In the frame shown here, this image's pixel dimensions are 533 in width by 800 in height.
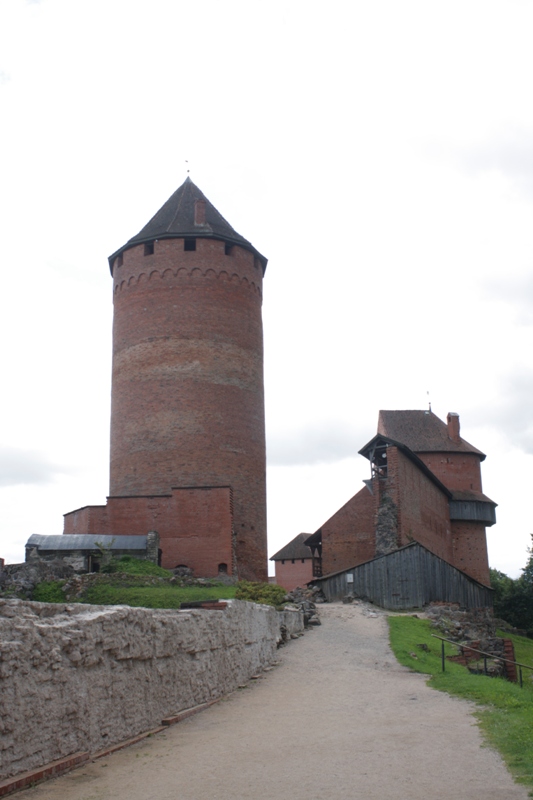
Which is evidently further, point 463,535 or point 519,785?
point 463,535

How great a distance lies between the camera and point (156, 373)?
103ft

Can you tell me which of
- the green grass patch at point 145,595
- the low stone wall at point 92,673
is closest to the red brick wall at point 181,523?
the green grass patch at point 145,595

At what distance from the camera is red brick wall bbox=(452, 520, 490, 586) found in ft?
145

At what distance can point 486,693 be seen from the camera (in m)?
11.4

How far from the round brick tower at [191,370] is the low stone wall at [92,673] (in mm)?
19026

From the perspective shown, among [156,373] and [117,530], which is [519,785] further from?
[156,373]

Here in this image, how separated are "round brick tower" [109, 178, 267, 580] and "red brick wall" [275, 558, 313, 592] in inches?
864

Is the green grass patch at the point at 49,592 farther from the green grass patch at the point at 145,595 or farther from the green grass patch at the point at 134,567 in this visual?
the green grass patch at the point at 134,567

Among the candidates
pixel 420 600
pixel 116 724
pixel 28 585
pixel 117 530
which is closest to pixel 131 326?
pixel 117 530

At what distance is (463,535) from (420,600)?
19383 mm

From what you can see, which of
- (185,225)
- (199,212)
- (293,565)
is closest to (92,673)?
(185,225)

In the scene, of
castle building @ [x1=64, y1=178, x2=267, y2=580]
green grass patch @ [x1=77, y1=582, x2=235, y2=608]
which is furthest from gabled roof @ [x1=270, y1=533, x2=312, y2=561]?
green grass patch @ [x1=77, y1=582, x2=235, y2=608]

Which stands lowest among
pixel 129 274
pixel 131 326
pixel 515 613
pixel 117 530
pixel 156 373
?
pixel 515 613

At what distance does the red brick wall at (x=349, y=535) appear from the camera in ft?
115
